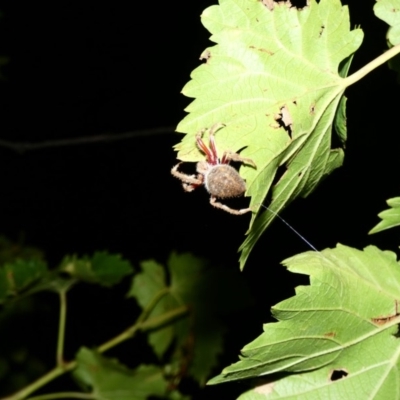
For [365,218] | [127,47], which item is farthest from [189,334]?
[127,47]

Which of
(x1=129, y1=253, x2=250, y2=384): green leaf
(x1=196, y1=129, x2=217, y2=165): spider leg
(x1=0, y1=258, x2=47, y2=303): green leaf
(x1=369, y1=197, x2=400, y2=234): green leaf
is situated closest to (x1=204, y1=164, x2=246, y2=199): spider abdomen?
(x1=196, y1=129, x2=217, y2=165): spider leg

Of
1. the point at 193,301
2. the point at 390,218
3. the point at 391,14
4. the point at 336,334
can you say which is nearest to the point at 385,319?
the point at 336,334

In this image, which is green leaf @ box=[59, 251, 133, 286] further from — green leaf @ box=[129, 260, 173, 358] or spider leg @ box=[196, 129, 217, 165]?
spider leg @ box=[196, 129, 217, 165]

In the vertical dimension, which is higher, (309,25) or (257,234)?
(309,25)

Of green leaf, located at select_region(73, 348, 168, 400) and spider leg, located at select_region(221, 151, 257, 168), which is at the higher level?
spider leg, located at select_region(221, 151, 257, 168)

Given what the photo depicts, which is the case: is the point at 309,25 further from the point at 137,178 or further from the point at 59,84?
the point at 59,84

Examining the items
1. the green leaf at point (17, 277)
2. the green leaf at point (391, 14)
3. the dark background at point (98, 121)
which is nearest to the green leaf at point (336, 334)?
the green leaf at point (391, 14)

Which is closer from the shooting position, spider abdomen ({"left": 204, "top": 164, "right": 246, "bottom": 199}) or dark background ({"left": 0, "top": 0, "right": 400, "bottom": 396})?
spider abdomen ({"left": 204, "top": 164, "right": 246, "bottom": 199})
